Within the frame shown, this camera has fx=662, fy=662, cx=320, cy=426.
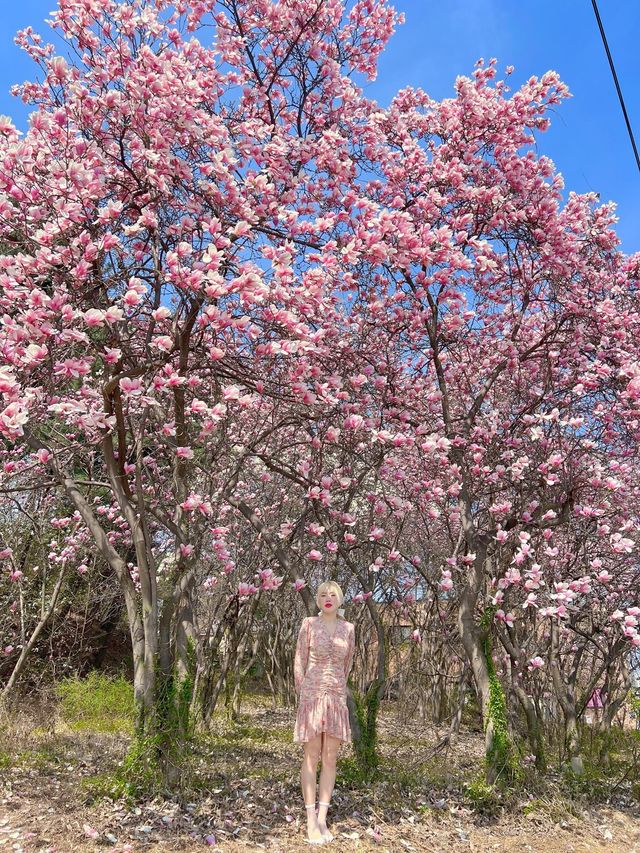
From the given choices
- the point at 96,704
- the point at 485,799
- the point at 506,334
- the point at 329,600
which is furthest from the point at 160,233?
the point at 96,704

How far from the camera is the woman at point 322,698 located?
4.11 metres

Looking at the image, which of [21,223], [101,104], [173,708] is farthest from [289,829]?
[101,104]

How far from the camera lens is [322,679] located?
13.9ft

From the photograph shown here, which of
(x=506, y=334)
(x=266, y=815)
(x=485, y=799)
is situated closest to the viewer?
(x=266, y=815)

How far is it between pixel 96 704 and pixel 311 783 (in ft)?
21.0

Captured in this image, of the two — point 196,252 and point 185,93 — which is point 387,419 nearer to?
point 196,252

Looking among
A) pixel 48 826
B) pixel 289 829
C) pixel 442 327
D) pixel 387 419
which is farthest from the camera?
pixel 442 327

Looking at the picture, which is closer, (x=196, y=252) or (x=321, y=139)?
(x=196, y=252)

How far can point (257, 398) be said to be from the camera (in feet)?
19.9

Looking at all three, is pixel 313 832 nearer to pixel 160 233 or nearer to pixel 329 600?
pixel 329 600

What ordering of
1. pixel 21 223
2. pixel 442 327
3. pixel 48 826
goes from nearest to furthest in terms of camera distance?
1. pixel 21 223
2. pixel 48 826
3. pixel 442 327

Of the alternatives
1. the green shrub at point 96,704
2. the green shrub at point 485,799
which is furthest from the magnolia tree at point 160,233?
the green shrub at point 96,704

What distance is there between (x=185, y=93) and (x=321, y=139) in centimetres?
121

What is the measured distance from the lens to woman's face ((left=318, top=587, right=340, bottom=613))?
4371 mm
